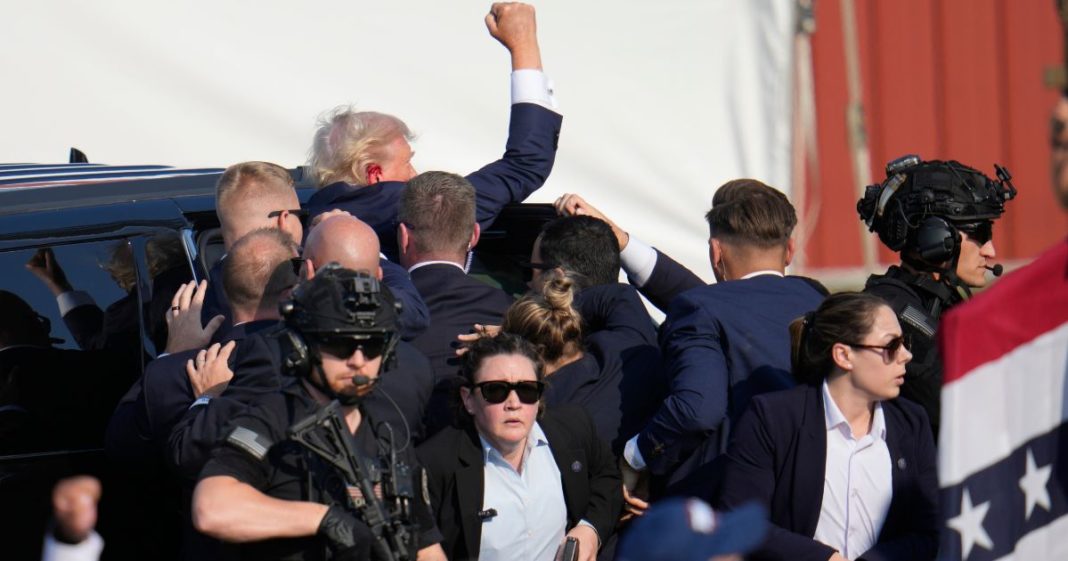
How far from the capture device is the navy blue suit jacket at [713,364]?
4840 millimetres

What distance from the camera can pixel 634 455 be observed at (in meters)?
5.03

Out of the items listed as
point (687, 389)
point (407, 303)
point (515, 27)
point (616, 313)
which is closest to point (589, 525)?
point (687, 389)

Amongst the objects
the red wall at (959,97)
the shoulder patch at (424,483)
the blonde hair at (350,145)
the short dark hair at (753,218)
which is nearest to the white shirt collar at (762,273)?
the short dark hair at (753,218)

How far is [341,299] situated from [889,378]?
63.0 inches

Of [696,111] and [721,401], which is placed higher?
[696,111]

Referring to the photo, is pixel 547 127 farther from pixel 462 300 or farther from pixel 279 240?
pixel 279 240

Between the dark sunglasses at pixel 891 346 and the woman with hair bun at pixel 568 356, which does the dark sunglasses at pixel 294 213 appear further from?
the dark sunglasses at pixel 891 346

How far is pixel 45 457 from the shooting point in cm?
472

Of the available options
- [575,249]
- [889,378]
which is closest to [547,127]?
[575,249]

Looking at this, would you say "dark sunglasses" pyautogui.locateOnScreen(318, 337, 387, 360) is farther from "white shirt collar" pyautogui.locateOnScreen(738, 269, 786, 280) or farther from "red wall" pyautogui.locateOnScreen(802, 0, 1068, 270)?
"red wall" pyautogui.locateOnScreen(802, 0, 1068, 270)

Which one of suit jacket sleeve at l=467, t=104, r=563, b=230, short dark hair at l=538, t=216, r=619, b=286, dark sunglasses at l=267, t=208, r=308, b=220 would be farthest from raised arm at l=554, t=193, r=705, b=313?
dark sunglasses at l=267, t=208, r=308, b=220

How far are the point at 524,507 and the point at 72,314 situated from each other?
4.71ft

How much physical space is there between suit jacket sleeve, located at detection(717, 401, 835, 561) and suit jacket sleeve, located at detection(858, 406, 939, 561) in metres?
0.24

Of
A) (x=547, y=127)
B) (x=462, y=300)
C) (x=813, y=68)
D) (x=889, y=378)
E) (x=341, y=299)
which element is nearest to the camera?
(x=341, y=299)
